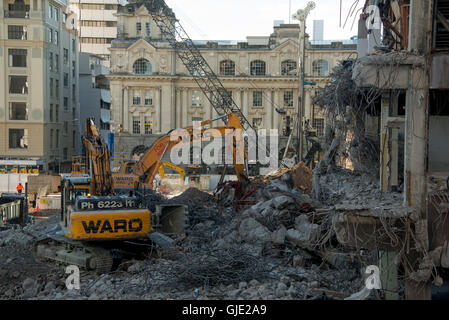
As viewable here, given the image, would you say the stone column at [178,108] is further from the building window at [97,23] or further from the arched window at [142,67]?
the building window at [97,23]

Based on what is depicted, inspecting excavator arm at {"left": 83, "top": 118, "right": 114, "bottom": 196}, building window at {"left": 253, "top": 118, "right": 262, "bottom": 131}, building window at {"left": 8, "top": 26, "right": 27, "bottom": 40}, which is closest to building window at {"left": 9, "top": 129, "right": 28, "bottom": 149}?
building window at {"left": 8, "top": 26, "right": 27, "bottom": 40}

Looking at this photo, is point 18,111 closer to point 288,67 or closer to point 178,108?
point 178,108

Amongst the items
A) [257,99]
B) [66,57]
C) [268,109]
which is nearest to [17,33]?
[66,57]

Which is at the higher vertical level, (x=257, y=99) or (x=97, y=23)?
(x=97, y=23)

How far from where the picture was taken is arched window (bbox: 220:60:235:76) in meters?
67.1

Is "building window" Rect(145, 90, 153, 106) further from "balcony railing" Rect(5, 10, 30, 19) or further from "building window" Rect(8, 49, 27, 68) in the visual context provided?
"balcony railing" Rect(5, 10, 30, 19)

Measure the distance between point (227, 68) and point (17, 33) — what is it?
24.4 meters

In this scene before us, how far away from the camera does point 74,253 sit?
1841 centimetres

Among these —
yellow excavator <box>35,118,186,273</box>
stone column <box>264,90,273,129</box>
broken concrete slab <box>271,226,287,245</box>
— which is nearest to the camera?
broken concrete slab <box>271,226,287,245</box>

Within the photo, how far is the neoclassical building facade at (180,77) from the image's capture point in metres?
65.8

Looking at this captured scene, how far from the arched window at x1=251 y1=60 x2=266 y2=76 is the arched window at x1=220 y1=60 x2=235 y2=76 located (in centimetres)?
246

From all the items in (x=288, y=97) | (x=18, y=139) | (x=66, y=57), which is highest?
(x=66, y=57)

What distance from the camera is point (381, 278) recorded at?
37.5ft

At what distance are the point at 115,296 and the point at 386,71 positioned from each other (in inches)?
310
